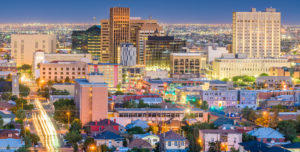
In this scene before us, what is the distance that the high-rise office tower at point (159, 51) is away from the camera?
11626cm

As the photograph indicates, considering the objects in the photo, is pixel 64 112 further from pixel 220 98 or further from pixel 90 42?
pixel 90 42

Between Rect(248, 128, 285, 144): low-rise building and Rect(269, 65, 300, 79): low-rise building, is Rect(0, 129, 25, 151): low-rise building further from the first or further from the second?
Rect(269, 65, 300, 79): low-rise building

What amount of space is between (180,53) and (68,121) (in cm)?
5620

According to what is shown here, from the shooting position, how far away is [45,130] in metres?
54.2

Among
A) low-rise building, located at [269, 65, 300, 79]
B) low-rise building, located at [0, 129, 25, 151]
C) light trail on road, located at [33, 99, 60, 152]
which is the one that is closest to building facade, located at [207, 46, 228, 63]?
low-rise building, located at [269, 65, 300, 79]

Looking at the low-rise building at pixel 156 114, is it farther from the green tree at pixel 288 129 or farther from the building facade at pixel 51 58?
the building facade at pixel 51 58

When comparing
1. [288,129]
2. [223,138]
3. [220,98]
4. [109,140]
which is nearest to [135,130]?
[109,140]

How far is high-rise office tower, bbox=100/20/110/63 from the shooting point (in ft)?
407

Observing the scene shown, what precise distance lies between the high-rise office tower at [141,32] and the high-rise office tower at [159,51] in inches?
74.3

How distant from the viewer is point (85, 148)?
45.2 meters

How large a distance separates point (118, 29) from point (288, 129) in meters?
74.3

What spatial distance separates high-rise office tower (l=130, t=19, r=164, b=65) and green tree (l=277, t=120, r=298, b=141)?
66.2 meters

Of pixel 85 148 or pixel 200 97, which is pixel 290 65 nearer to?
pixel 200 97

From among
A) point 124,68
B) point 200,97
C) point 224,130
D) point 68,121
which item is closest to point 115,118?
point 68,121
